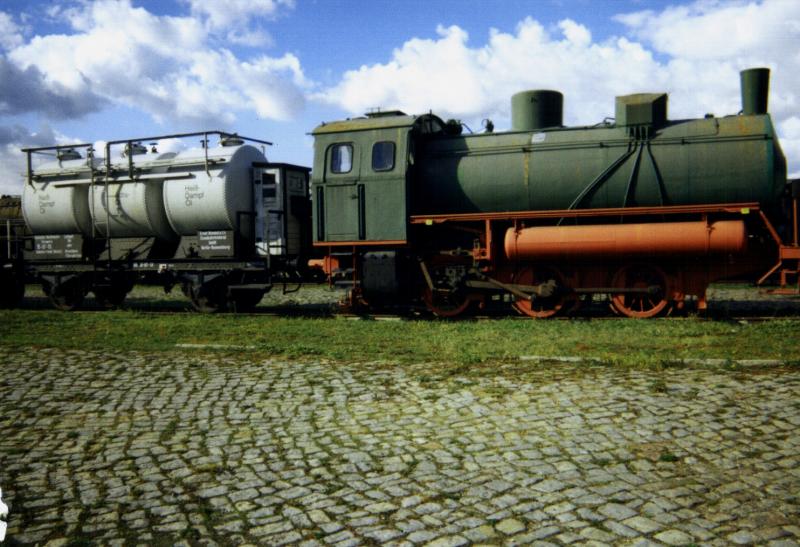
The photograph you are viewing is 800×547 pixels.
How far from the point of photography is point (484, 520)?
379 centimetres

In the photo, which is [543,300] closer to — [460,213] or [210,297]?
[460,213]

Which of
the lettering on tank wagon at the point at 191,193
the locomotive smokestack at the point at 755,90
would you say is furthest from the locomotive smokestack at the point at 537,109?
the lettering on tank wagon at the point at 191,193

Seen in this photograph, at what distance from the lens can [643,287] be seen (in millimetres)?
11875

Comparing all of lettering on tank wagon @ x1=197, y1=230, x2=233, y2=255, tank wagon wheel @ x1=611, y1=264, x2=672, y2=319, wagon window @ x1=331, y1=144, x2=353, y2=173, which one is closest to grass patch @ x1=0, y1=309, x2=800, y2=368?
tank wagon wheel @ x1=611, y1=264, x2=672, y2=319

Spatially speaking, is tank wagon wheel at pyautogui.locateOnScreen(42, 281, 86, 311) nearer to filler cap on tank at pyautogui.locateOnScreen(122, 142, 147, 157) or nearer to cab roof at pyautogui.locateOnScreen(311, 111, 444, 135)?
filler cap on tank at pyautogui.locateOnScreen(122, 142, 147, 157)

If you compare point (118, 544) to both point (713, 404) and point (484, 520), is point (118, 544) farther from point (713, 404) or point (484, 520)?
point (713, 404)

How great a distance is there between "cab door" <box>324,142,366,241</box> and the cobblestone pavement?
5985 mm

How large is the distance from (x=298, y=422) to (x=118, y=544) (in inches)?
88.7

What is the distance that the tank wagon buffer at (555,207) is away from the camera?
11352 mm

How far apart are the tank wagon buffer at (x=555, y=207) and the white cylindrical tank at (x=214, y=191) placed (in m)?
2.00

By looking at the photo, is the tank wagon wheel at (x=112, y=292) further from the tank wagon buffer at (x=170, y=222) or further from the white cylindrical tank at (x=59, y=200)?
the white cylindrical tank at (x=59, y=200)

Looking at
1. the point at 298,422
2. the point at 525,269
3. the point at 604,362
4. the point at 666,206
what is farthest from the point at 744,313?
the point at 298,422

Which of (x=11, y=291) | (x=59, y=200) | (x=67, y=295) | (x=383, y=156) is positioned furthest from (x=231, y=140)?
(x=11, y=291)

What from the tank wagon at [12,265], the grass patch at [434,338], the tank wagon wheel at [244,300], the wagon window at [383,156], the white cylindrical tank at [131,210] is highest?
the wagon window at [383,156]
